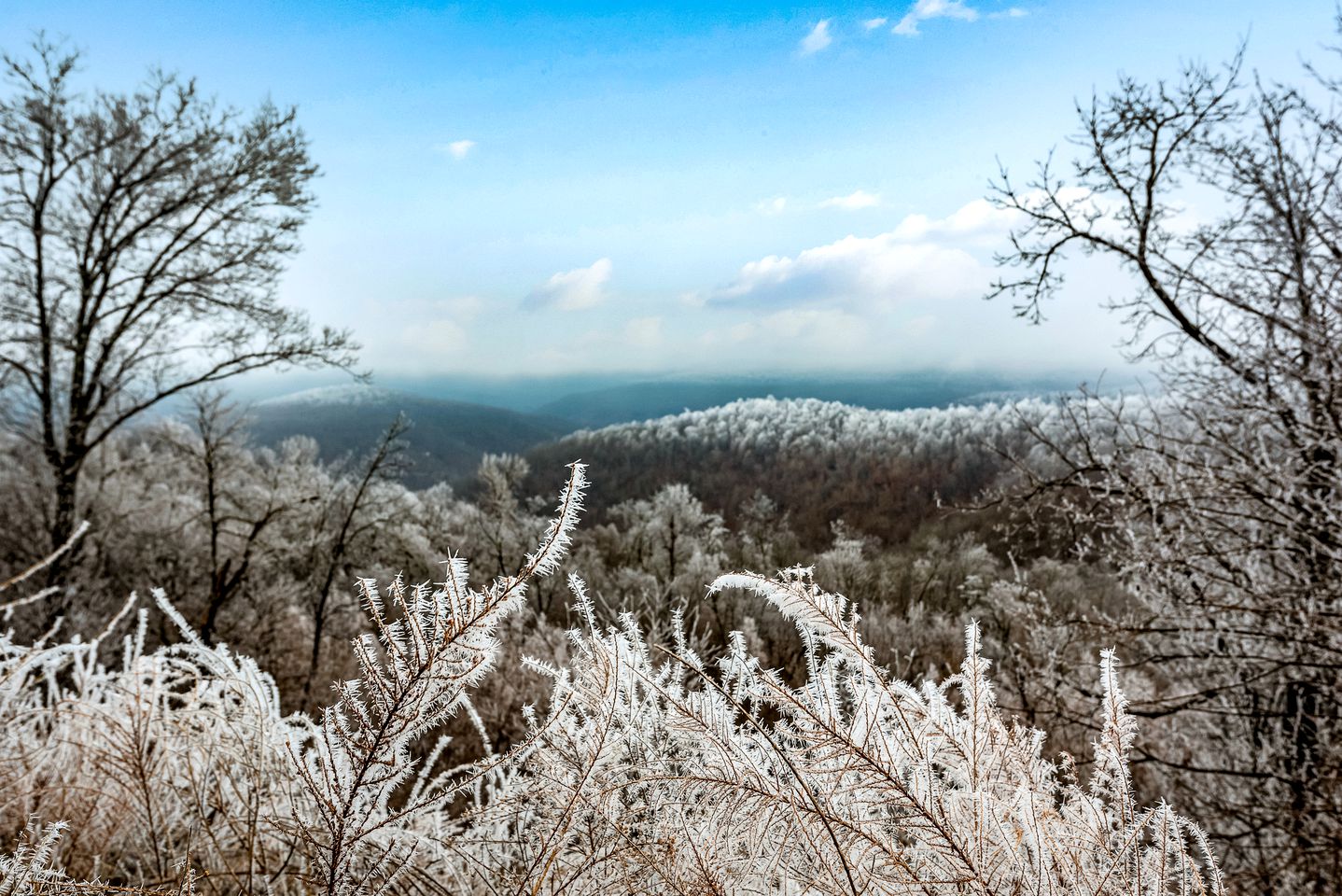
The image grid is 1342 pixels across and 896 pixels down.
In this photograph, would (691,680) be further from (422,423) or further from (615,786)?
(422,423)

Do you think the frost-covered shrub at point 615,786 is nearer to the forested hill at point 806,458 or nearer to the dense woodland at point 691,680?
the dense woodland at point 691,680

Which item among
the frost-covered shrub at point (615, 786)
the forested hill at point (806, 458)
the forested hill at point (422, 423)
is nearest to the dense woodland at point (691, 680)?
the frost-covered shrub at point (615, 786)

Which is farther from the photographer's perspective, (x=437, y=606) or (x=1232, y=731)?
(x=1232, y=731)

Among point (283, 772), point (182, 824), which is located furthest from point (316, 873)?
point (182, 824)

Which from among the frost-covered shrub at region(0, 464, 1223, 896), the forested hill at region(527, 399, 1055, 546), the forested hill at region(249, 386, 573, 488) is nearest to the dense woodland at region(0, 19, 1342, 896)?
the frost-covered shrub at region(0, 464, 1223, 896)

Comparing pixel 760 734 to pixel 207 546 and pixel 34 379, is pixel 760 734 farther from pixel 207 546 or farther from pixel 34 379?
pixel 207 546

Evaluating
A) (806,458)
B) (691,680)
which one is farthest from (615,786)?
(806,458)

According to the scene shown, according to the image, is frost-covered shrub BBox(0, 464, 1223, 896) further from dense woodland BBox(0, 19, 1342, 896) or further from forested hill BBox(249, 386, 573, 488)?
forested hill BBox(249, 386, 573, 488)
